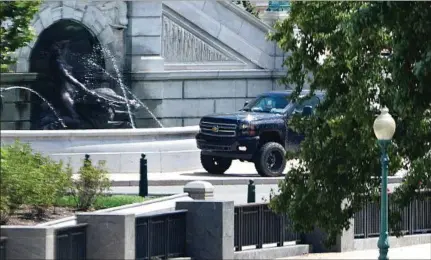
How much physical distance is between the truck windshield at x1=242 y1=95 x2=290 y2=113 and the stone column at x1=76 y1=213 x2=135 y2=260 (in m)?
16.1

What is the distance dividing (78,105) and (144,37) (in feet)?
14.5

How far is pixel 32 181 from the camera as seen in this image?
1001 inches

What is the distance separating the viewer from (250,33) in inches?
1895

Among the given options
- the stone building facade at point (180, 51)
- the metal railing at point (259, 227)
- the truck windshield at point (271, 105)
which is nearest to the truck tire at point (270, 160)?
the truck windshield at point (271, 105)

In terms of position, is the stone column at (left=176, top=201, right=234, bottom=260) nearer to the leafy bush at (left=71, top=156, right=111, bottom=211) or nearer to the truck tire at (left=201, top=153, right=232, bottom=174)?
the leafy bush at (left=71, top=156, right=111, bottom=211)

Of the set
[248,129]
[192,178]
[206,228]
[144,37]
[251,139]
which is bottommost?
[206,228]

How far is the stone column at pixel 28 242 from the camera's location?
21719mm

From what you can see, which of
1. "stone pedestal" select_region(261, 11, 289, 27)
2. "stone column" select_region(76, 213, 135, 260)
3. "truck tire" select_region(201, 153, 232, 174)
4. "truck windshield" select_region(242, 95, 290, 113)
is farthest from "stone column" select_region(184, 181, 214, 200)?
"stone pedestal" select_region(261, 11, 289, 27)

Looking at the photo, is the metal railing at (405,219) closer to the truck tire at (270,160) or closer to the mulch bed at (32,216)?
the mulch bed at (32,216)

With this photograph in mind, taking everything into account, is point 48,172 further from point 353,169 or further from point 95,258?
point 353,169

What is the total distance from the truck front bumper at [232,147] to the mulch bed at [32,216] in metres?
12.5

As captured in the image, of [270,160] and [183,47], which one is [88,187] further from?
[183,47]

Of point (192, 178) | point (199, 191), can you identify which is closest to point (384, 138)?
point (199, 191)

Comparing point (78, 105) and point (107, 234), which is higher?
point (78, 105)
